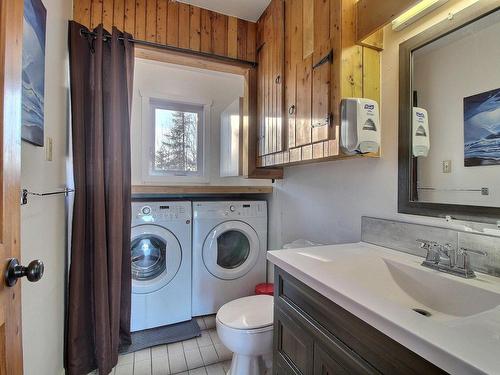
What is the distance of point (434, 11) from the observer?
3.34 ft

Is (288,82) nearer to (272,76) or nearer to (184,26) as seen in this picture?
(272,76)

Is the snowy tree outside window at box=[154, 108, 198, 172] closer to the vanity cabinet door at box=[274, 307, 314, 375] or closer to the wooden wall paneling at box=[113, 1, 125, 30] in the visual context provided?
the wooden wall paneling at box=[113, 1, 125, 30]

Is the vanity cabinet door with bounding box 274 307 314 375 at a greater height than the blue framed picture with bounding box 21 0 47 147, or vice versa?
the blue framed picture with bounding box 21 0 47 147

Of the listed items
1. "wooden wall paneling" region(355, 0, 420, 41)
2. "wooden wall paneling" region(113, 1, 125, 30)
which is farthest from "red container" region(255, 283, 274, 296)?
"wooden wall paneling" region(113, 1, 125, 30)

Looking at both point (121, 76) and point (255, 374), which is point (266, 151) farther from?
point (255, 374)

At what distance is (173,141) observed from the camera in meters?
2.84

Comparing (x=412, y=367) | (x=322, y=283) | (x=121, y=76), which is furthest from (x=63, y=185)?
(x=412, y=367)

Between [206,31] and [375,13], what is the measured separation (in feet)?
3.98

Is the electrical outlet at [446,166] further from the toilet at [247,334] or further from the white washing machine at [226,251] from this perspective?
the white washing machine at [226,251]

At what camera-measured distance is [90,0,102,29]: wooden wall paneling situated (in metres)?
1.59

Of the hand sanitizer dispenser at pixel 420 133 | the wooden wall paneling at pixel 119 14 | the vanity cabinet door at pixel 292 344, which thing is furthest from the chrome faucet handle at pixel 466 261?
the wooden wall paneling at pixel 119 14

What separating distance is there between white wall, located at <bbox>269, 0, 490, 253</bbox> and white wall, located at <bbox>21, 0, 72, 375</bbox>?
148cm

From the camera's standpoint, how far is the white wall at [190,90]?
2.59 metres

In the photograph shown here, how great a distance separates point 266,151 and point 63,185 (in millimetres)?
1286
